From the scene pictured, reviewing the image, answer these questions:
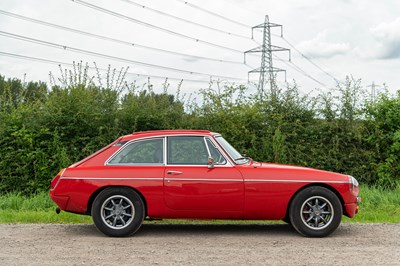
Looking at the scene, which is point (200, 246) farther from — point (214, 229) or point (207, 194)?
point (214, 229)

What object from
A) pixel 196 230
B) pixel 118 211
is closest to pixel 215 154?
pixel 196 230

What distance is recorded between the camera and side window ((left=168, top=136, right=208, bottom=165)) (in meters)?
8.55

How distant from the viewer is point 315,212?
8.35 m

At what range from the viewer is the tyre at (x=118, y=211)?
328 inches

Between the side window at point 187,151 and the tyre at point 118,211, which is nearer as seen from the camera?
the tyre at point 118,211

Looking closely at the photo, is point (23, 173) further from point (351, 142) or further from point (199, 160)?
point (351, 142)

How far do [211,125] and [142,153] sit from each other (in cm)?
528

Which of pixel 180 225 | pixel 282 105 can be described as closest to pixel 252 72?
pixel 282 105

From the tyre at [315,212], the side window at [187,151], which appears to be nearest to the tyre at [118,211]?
the side window at [187,151]

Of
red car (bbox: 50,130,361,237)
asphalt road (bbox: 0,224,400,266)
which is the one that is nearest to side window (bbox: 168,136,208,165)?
red car (bbox: 50,130,361,237)

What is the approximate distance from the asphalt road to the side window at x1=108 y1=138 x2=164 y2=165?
3.69ft

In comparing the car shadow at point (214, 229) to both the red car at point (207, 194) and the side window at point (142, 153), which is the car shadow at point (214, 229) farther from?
the side window at point (142, 153)

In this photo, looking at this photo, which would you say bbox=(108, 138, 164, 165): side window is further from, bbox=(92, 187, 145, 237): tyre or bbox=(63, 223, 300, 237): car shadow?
bbox=(63, 223, 300, 237): car shadow

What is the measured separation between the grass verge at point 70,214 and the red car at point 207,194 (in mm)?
1678
